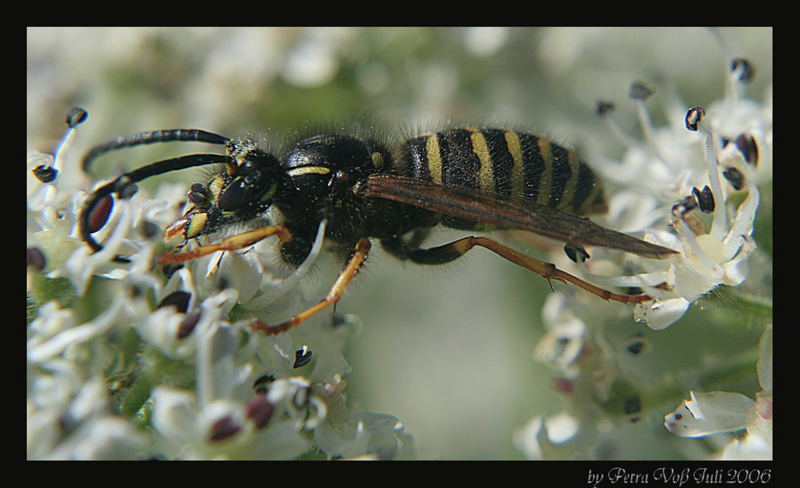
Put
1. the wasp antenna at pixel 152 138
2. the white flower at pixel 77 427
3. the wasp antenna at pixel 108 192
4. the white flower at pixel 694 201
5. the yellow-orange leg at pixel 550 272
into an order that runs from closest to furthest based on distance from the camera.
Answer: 1. the white flower at pixel 77 427
2. the wasp antenna at pixel 108 192
3. the wasp antenna at pixel 152 138
4. the white flower at pixel 694 201
5. the yellow-orange leg at pixel 550 272

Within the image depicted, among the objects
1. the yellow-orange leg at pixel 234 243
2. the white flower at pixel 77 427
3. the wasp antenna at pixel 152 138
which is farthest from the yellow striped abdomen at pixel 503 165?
the white flower at pixel 77 427

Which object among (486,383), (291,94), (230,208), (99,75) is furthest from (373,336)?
(230,208)

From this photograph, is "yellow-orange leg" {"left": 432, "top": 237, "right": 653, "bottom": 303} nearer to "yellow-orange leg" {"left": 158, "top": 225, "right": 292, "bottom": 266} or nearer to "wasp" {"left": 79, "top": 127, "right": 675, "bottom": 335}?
"wasp" {"left": 79, "top": 127, "right": 675, "bottom": 335}

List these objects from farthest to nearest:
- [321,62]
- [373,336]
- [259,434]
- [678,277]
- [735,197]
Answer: [373,336], [321,62], [735,197], [678,277], [259,434]

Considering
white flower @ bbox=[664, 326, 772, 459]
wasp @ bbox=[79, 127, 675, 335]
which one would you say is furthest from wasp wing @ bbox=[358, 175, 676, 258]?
white flower @ bbox=[664, 326, 772, 459]

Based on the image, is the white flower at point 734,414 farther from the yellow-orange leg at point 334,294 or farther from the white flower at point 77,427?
the white flower at point 77,427
